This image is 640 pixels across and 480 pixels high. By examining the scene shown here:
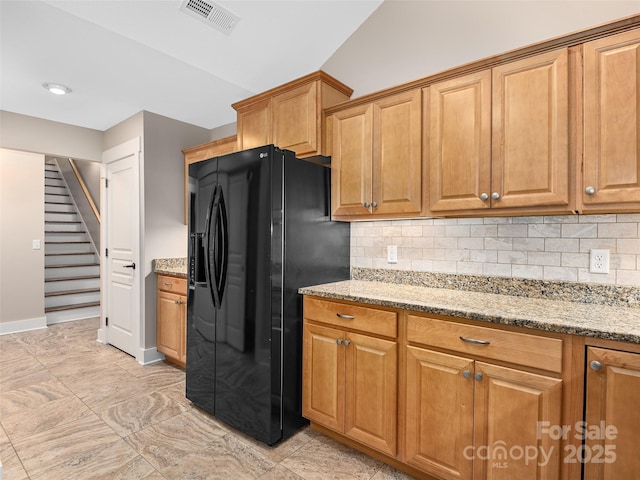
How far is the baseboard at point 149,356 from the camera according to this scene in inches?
134

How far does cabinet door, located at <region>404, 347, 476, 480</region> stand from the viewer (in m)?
1.55

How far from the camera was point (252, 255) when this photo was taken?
6.88 feet

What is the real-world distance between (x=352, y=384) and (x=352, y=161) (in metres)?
1.37

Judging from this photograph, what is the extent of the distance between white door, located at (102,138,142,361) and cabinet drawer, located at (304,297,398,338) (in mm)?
2242

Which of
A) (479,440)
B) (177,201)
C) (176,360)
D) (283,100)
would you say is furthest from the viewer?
(177,201)

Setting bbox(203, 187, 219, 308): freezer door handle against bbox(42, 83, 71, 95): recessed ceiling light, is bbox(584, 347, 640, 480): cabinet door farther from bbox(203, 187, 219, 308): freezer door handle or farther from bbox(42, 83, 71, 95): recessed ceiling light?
bbox(42, 83, 71, 95): recessed ceiling light

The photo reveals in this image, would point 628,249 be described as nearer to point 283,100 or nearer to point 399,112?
point 399,112

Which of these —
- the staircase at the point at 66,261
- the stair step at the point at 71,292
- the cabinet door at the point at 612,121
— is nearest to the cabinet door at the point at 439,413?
the cabinet door at the point at 612,121

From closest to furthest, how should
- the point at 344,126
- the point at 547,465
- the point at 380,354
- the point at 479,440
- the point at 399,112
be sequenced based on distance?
the point at 547,465 → the point at 479,440 → the point at 380,354 → the point at 399,112 → the point at 344,126

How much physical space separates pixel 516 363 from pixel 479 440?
40cm

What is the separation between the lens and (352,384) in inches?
76.3

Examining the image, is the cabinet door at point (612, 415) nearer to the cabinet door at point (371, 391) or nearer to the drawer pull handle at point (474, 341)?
the drawer pull handle at point (474, 341)

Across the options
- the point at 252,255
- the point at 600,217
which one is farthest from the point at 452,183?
the point at 252,255

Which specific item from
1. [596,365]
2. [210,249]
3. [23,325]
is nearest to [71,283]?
[23,325]
